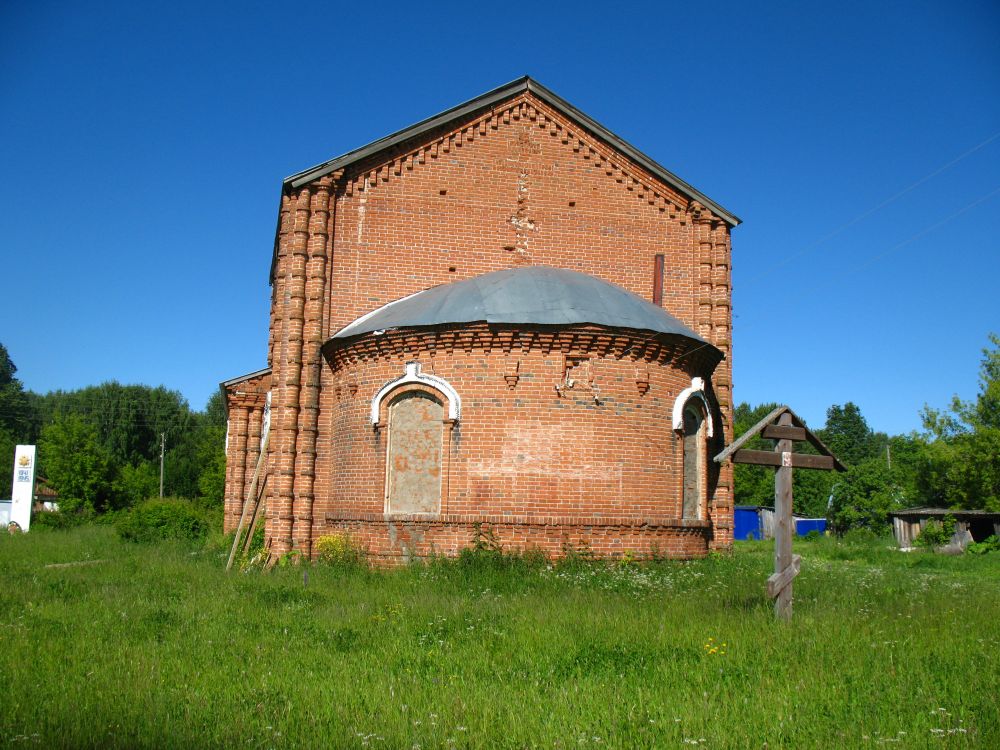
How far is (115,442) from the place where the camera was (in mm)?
56438

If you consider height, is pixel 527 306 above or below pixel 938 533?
above

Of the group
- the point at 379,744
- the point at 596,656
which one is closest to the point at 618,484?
the point at 596,656

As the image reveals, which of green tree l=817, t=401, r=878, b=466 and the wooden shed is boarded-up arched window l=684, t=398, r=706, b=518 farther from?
green tree l=817, t=401, r=878, b=466

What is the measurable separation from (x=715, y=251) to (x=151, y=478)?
130 feet

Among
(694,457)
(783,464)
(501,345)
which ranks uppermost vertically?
(501,345)

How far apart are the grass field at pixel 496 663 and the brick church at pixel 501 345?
1.61 m

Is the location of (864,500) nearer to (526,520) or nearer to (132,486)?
(526,520)

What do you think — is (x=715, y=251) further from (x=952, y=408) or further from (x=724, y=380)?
(x=952, y=408)

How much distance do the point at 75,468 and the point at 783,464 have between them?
36.7 m

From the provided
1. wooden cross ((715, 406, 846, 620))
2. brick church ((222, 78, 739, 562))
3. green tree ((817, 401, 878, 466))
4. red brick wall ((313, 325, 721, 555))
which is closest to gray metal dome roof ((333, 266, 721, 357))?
brick church ((222, 78, 739, 562))

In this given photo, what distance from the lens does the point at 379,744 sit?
16.0ft

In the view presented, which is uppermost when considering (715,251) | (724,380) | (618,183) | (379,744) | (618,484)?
(618,183)

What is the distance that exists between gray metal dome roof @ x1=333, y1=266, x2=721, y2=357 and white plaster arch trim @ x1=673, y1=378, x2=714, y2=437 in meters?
0.80

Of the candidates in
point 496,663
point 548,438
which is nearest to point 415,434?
point 548,438
